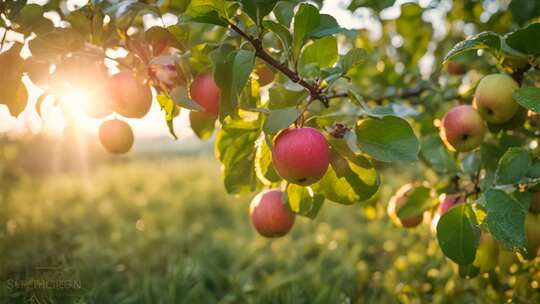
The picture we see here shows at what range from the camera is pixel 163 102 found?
1.15 meters

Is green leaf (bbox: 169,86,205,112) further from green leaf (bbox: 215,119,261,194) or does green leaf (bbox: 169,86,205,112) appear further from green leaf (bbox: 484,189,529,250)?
green leaf (bbox: 484,189,529,250)

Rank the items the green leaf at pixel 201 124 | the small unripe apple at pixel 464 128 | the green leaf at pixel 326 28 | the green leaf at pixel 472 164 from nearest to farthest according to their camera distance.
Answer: the green leaf at pixel 326 28 → the small unripe apple at pixel 464 128 → the green leaf at pixel 201 124 → the green leaf at pixel 472 164

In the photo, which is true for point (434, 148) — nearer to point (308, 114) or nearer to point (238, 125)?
point (308, 114)

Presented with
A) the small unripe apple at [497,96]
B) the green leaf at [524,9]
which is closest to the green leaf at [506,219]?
the small unripe apple at [497,96]

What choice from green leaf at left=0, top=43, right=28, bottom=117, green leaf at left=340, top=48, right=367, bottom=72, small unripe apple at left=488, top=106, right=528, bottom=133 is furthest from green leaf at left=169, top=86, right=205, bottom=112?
small unripe apple at left=488, top=106, right=528, bottom=133

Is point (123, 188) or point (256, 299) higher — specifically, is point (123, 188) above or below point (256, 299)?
below

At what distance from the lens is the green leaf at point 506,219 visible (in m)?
0.95

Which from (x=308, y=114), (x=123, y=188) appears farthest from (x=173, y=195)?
(x=308, y=114)

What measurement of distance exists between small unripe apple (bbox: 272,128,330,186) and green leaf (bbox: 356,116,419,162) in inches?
4.2

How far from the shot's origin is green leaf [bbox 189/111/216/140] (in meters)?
1.36

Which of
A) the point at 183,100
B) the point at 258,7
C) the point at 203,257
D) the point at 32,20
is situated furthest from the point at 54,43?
the point at 203,257

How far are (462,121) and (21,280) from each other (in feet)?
5.39

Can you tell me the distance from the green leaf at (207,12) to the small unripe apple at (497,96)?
27.1 inches

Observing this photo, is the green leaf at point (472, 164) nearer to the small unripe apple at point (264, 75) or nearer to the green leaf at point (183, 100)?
the small unripe apple at point (264, 75)
